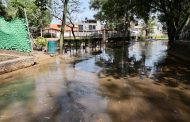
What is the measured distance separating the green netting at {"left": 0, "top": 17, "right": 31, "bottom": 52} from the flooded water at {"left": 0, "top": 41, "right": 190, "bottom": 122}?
13.3ft

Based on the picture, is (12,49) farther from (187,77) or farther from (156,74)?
(187,77)

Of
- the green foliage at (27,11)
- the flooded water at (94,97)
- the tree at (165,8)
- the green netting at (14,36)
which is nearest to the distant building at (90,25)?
the green foliage at (27,11)

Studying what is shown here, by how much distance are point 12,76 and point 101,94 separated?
5466 millimetres

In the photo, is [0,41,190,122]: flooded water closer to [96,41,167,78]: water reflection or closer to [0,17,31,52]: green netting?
[96,41,167,78]: water reflection

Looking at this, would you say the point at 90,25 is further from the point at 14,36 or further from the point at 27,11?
the point at 14,36

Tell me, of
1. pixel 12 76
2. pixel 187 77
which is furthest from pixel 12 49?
pixel 187 77

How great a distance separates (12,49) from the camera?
61.6 feet

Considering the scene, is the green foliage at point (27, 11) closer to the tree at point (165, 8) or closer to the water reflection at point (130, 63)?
the water reflection at point (130, 63)

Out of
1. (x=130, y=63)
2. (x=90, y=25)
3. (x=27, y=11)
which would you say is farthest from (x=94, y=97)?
(x=90, y=25)

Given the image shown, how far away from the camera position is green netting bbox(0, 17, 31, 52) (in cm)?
1848

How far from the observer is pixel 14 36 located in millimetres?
18859

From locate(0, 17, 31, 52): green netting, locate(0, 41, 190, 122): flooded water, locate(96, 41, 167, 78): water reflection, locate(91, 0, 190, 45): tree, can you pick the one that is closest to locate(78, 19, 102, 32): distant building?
locate(91, 0, 190, 45): tree

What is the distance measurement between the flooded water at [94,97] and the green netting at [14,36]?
13.3 ft

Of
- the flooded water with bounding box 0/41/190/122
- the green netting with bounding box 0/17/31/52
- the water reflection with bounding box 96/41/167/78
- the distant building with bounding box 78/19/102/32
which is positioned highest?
the distant building with bounding box 78/19/102/32
